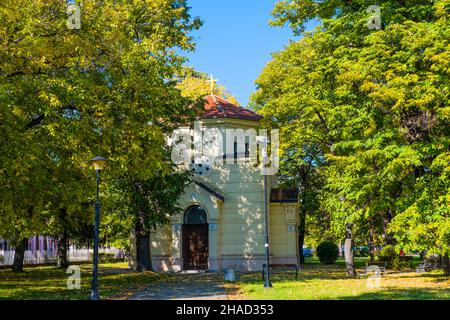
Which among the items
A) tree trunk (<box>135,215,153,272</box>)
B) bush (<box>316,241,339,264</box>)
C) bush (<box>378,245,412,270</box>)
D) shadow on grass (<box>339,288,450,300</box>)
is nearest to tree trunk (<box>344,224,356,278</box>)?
bush (<box>378,245,412,270</box>)

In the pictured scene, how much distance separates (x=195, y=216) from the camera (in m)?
34.7

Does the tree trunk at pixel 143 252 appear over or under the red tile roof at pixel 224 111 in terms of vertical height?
under

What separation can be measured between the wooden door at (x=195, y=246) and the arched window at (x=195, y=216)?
273 mm

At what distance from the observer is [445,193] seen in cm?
1991

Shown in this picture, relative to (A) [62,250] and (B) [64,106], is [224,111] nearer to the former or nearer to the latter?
(B) [64,106]

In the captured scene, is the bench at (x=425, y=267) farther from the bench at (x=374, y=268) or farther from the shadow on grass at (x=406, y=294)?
the shadow on grass at (x=406, y=294)

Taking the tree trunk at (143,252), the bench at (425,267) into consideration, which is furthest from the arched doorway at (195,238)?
the bench at (425,267)

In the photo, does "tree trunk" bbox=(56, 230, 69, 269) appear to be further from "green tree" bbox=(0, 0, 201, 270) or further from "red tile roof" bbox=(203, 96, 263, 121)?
"green tree" bbox=(0, 0, 201, 270)

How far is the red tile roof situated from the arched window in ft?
21.0

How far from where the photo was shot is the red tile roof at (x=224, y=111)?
35438 millimetres

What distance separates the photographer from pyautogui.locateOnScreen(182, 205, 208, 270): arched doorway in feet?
112

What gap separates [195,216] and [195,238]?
4.81 ft

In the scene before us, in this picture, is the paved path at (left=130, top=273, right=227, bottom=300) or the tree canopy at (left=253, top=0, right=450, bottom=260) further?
the tree canopy at (left=253, top=0, right=450, bottom=260)

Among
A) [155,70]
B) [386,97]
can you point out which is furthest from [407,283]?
[155,70]
